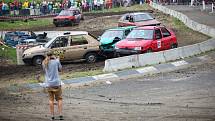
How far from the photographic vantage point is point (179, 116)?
37.2 ft

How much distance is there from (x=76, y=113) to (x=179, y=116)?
2532 mm

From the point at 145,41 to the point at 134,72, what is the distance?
3.25 meters

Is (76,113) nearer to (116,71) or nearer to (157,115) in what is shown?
(157,115)

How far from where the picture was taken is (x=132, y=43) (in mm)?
21906

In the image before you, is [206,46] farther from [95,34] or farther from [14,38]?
[95,34]

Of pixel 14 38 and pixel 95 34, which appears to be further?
pixel 95 34

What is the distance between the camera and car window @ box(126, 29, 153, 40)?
22.3 m

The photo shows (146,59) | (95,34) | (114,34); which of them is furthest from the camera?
(95,34)

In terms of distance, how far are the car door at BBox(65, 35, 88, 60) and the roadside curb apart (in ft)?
13.3

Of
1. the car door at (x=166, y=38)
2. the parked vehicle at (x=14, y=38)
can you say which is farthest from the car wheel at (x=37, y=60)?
the parked vehicle at (x=14, y=38)

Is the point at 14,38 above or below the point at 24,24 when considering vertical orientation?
above

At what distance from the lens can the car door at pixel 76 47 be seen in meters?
22.6

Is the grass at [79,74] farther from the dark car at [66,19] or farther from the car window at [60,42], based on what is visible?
the dark car at [66,19]

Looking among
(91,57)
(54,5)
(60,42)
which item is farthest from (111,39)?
(54,5)
